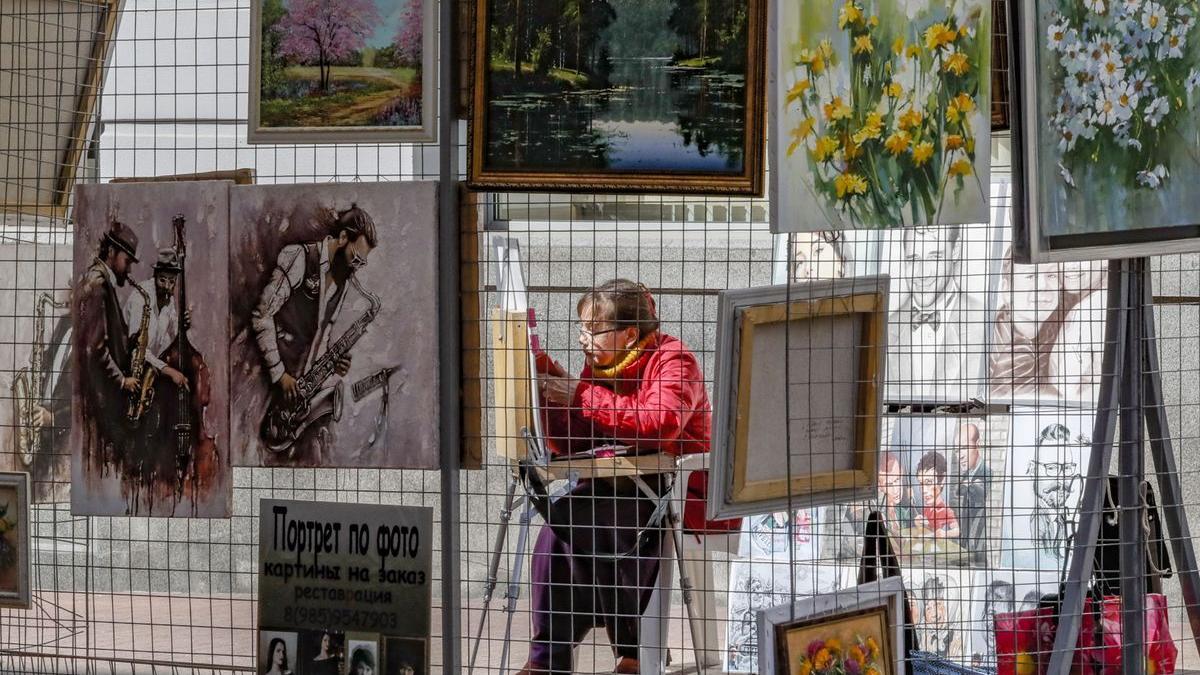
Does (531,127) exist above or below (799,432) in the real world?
above

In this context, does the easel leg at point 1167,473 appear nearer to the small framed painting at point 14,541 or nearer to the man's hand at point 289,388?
the man's hand at point 289,388

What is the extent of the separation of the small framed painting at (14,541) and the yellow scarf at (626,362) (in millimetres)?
1353

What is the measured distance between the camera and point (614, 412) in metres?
2.81

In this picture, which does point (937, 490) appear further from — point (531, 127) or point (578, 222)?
point (531, 127)

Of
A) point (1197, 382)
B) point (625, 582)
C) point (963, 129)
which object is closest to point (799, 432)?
point (963, 129)

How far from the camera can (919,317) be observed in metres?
4.48

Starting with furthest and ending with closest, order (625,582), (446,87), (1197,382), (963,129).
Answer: (1197,382) → (625,582) → (446,87) → (963,129)

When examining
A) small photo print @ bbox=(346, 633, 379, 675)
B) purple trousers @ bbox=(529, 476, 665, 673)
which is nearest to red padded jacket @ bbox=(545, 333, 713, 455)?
purple trousers @ bbox=(529, 476, 665, 673)

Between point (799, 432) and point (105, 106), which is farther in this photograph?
point (105, 106)

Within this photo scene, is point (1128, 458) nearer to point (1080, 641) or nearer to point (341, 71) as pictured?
point (1080, 641)

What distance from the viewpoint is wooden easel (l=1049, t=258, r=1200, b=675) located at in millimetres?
2520

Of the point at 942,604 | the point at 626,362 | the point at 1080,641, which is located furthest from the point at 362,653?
the point at 942,604

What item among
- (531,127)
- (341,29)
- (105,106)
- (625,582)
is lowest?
(625,582)

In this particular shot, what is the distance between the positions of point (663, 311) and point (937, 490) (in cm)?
145
